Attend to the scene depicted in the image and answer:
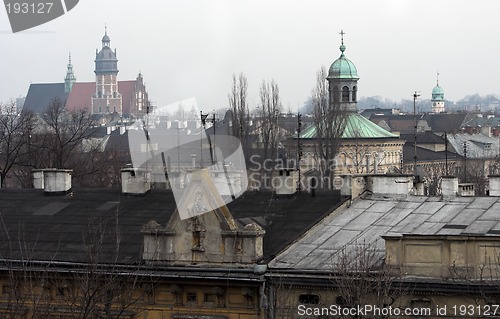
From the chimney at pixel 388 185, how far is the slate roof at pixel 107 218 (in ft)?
3.09

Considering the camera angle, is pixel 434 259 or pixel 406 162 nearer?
pixel 434 259

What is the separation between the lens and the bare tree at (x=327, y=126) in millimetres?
89875

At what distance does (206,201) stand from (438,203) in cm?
548

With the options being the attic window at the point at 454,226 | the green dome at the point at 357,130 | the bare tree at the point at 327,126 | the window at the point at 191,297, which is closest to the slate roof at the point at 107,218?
the window at the point at 191,297

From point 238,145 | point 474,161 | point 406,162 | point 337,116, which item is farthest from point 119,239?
point 474,161

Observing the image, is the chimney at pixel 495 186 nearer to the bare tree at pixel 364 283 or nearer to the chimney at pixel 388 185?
the chimney at pixel 388 185

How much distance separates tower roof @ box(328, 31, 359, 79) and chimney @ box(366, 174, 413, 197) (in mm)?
76007

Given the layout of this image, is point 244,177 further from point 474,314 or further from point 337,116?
point 337,116

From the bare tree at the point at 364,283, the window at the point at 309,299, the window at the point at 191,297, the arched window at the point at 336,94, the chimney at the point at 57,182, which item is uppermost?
the arched window at the point at 336,94

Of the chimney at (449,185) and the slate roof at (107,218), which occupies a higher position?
the chimney at (449,185)

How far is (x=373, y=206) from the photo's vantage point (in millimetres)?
31297

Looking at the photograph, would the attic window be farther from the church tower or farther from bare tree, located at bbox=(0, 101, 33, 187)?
the church tower

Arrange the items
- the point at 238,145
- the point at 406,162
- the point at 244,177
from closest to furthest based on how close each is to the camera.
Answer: the point at 244,177 < the point at 238,145 < the point at 406,162

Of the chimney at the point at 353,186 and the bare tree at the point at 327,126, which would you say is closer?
the chimney at the point at 353,186
